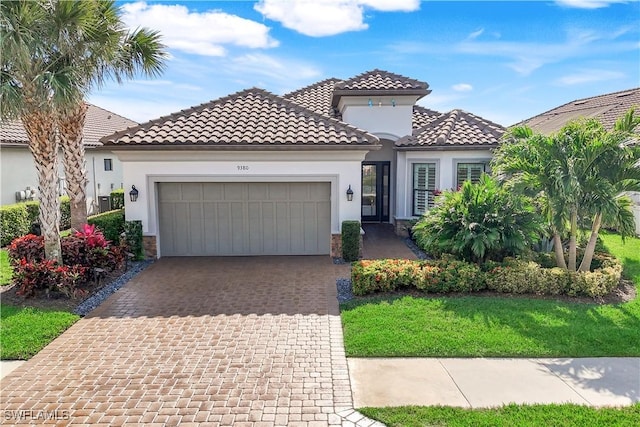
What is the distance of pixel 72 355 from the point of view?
21.0 ft

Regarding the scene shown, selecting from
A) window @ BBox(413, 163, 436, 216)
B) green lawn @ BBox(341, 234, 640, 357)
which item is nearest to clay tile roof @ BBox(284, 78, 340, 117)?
window @ BBox(413, 163, 436, 216)

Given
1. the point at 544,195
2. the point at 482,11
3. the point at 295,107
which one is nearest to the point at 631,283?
the point at 544,195

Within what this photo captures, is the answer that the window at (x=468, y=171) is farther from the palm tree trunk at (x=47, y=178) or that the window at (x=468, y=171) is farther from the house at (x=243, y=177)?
the palm tree trunk at (x=47, y=178)

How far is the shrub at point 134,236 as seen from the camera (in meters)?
11.8

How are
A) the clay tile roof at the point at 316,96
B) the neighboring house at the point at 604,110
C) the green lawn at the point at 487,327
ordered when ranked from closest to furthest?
the green lawn at the point at 487,327, the neighboring house at the point at 604,110, the clay tile roof at the point at 316,96

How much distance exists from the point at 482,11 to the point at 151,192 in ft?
33.8

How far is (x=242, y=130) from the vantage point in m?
12.2

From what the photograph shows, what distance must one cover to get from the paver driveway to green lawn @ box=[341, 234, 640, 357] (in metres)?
0.60

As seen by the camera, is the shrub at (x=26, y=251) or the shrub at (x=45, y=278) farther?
the shrub at (x=26, y=251)

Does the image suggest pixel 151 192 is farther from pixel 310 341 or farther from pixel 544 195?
pixel 544 195

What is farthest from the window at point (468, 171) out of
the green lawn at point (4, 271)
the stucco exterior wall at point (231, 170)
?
the green lawn at point (4, 271)

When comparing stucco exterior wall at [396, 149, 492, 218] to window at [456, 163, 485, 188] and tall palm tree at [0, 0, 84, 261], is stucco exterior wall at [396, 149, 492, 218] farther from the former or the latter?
tall palm tree at [0, 0, 84, 261]

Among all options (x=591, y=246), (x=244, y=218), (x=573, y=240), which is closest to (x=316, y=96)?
(x=244, y=218)

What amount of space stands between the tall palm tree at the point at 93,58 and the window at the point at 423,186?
30.8 feet
